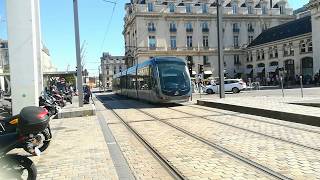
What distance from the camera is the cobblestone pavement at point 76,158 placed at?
759 cm

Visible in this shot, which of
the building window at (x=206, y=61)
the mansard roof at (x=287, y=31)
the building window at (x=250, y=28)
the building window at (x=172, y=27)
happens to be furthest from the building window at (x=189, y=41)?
the building window at (x=250, y=28)

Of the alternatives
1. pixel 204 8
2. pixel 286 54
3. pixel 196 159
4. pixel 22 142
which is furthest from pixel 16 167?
pixel 204 8

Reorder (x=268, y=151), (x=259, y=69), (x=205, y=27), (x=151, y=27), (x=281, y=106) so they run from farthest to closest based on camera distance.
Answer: (x=205, y=27) → (x=151, y=27) → (x=259, y=69) → (x=281, y=106) → (x=268, y=151)

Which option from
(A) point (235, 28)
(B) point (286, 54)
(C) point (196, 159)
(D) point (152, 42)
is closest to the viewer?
(C) point (196, 159)

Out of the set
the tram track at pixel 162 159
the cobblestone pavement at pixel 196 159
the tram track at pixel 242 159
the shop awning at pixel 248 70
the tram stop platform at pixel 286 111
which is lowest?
the tram track at pixel 162 159

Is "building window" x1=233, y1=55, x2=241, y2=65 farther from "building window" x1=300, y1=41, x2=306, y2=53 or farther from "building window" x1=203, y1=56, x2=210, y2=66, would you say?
"building window" x1=300, y1=41, x2=306, y2=53

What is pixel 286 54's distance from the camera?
70.1 m

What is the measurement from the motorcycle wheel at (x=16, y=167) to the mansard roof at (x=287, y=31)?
207 feet

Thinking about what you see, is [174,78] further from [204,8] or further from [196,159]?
[204,8]

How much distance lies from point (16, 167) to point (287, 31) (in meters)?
70.7

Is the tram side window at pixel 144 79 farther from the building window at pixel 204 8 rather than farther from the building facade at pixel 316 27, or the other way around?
the building window at pixel 204 8

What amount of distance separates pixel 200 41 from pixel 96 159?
271 feet

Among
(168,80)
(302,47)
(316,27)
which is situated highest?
(316,27)

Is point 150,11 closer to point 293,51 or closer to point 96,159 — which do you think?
point 293,51
